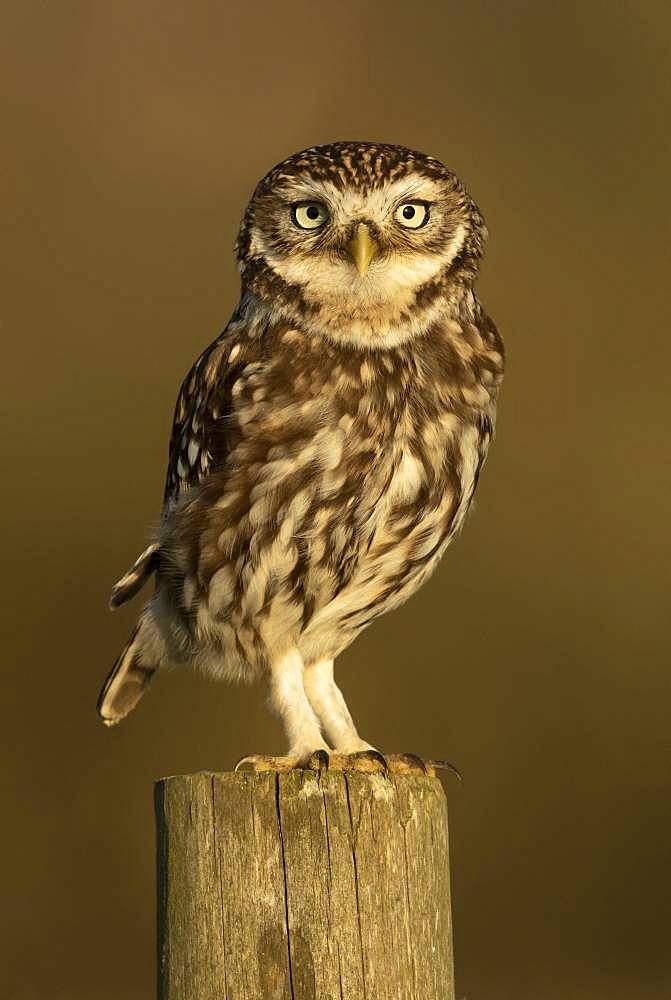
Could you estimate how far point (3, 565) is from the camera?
809 centimetres

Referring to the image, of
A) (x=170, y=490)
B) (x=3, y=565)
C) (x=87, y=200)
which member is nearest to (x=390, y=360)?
(x=170, y=490)

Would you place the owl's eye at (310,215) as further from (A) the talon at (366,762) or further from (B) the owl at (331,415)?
(A) the talon at (366,762)

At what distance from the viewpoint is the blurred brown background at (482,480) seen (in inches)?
303

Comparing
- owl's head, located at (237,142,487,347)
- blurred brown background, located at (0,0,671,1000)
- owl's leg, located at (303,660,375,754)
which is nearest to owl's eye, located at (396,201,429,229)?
owl's head, located at (237,142,487,347)

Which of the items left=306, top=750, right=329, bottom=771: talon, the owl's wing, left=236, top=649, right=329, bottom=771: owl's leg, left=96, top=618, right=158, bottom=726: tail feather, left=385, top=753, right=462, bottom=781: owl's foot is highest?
the owl's wing

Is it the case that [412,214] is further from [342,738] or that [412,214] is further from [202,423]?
[342,738]

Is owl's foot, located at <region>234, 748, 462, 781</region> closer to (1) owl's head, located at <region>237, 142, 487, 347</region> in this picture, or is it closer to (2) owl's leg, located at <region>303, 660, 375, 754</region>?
(2) owl's leg, located at <region>303, 660, 375, 754</region>

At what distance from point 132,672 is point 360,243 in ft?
4.22

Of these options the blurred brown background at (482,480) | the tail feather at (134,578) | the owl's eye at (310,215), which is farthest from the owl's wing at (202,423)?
the blurred brown background at (482,480)

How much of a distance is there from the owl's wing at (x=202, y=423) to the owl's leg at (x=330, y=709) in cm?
46

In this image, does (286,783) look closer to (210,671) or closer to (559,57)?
(210,671)

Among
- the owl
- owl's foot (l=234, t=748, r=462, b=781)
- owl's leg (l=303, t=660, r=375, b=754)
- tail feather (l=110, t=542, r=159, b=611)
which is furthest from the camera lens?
tail feather (l=110, t=542, r=159, b=611)

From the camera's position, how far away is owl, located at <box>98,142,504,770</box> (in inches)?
135

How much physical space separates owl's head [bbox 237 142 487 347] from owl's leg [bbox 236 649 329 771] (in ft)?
2.47
